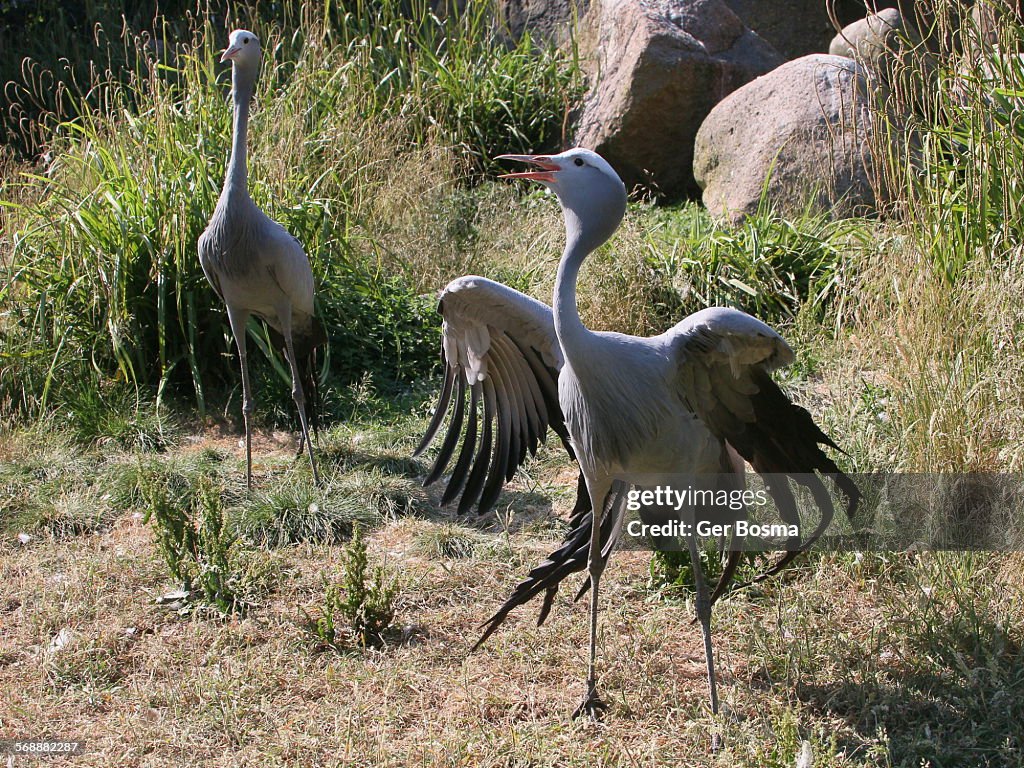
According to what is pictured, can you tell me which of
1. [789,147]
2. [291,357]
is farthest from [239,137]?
[789,147]

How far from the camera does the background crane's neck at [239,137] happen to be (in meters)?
5.23

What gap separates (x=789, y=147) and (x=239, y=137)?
344 cm

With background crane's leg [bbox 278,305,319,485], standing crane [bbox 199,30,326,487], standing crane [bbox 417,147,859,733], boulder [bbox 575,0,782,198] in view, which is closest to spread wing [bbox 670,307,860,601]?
standing crane [bbox 417,147,859,733]

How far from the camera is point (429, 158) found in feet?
26.2

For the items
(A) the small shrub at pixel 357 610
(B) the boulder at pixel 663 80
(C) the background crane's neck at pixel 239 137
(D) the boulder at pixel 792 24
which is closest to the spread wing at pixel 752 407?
(A) the small shrub at pixel 357 610

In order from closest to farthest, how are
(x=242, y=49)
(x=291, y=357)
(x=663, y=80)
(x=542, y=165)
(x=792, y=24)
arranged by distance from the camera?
(x=542, y=165), (x=242, y=49), (x=291, y=357), (x=663, y=80), (x=792, y=24)

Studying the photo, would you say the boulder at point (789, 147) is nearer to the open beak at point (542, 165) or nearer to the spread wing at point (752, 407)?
the spread wing at point (752, 407)

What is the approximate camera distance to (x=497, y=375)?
4102mm

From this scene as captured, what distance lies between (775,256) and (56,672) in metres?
4.26

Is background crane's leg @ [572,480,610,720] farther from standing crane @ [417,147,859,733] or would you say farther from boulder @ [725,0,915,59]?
boulder @ [725,0,915,59]

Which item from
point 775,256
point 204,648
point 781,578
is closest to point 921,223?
point 775,256

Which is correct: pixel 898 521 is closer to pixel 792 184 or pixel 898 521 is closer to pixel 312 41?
pixel 792 184

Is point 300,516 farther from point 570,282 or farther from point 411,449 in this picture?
point 570,282

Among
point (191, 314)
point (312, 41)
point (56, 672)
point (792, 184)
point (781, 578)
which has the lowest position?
point (56, 672)
